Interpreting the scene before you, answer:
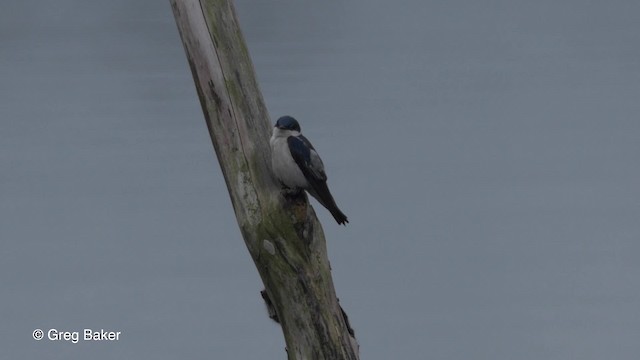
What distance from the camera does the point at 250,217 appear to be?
8.48 feet

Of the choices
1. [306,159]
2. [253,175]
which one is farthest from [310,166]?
[253,175]

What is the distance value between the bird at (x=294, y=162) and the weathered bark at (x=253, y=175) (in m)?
0.04

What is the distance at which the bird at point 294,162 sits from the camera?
255 cm

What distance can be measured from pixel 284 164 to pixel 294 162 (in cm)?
2

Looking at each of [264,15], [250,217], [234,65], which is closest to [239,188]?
[250,217]

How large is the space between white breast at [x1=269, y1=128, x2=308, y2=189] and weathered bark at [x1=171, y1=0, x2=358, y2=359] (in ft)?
0.11

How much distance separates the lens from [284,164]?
2.54 meters

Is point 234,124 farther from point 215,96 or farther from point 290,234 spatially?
point 290,234

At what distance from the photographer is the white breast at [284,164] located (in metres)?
2.55

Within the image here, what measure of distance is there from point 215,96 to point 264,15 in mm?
3800

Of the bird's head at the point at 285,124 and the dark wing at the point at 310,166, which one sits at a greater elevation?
the bird's head at the point at 285,124

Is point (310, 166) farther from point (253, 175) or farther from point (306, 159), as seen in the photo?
point (253, 175)

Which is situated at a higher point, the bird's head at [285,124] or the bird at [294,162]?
the bird's head at [285,124]

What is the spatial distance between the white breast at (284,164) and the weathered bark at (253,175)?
3 cm
